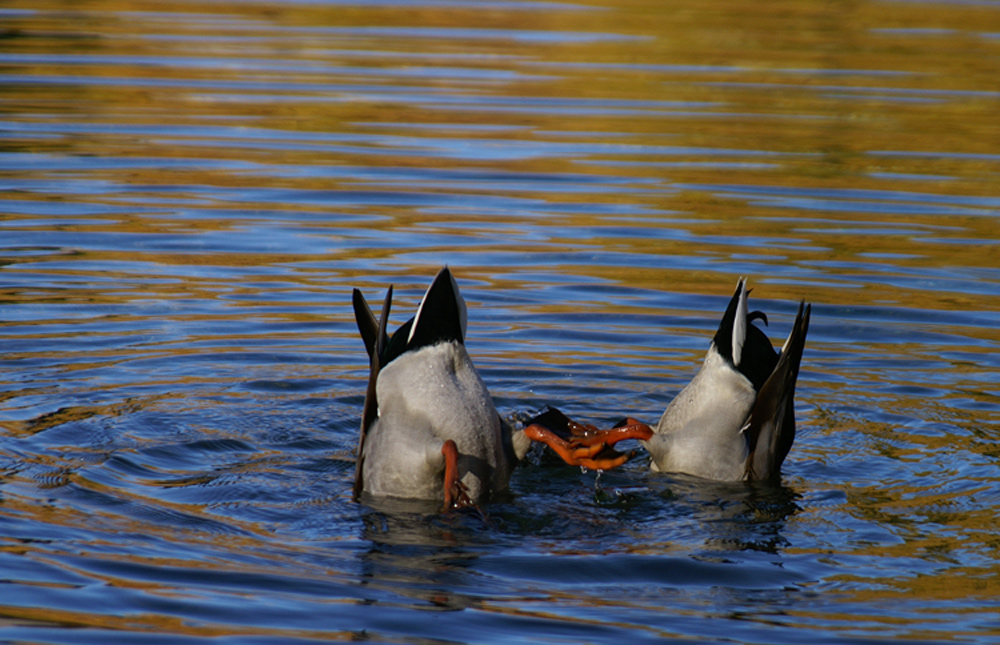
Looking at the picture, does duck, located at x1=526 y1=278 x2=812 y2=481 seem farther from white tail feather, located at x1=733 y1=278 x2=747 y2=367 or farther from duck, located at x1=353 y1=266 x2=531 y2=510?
duck, located at x1=353 y1=266 x2=531 y2=510

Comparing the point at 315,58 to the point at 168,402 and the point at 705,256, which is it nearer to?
the point at 705,256

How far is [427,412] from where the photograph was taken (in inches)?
208

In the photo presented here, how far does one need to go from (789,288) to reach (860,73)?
775 cm

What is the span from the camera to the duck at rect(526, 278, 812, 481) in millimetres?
5461

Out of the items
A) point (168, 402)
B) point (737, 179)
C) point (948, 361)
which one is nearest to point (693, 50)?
point (737, 179)

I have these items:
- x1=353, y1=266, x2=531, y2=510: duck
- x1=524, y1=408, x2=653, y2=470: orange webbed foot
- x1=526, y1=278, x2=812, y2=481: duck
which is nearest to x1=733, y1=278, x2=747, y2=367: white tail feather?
x1=526, y1=278, x2=812, y2=481: duck

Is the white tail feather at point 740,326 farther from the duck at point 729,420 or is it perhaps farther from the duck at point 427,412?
the duck at point 427,412

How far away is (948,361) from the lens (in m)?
7.37

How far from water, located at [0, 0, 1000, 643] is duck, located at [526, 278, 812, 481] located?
155mm

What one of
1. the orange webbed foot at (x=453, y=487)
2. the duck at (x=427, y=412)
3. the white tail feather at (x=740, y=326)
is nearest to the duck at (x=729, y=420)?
the white tail feather at (x=740, y=326)

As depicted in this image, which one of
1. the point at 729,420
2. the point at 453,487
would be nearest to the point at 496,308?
the point at 729,420

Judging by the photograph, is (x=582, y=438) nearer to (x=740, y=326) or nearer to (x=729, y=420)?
(x=729, y=420)

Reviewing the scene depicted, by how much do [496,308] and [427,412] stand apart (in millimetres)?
3096

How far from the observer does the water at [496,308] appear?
4.54m
